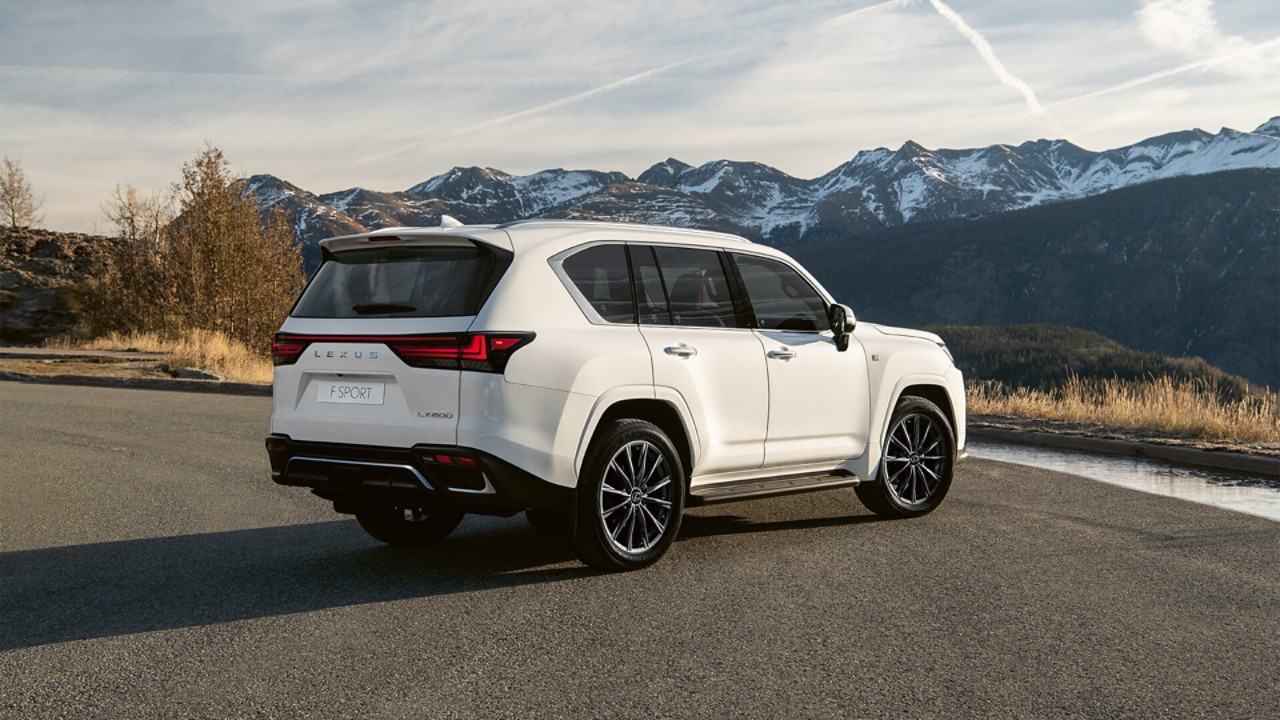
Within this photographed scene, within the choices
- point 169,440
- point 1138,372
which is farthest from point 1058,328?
point 169,440

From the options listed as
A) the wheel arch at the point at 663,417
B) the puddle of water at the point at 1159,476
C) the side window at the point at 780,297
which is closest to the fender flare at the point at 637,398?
the wheel arch at the point at 663,417

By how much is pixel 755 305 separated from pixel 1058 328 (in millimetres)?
135640

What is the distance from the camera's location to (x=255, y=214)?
28406 mm

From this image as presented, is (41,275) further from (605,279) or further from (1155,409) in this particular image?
(605,279)

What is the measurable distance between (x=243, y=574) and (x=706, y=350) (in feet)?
9.65

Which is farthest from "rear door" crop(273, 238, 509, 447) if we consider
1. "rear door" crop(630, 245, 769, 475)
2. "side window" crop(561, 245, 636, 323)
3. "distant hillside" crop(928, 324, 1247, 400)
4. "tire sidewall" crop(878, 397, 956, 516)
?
"distant hillside" crop(928, 324, 1247, 400)

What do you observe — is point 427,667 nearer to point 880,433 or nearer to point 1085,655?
point 1085,655

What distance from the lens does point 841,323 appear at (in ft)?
26.7

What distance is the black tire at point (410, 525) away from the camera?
771 cm

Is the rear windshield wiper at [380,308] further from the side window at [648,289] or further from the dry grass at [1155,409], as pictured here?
the dry grass at [1155,409]

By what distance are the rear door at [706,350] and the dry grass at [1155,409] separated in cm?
955

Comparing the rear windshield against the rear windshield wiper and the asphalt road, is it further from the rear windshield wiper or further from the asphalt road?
the asphalt road

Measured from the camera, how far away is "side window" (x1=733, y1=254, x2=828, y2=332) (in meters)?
7.92

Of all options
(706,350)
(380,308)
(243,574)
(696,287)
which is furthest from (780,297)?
(243,574)
